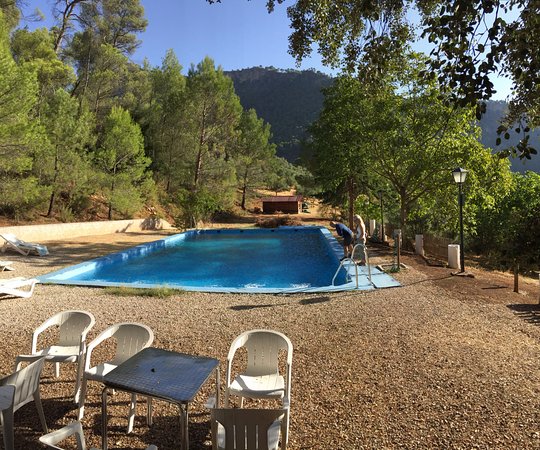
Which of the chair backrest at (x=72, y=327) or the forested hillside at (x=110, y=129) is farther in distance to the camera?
the forested hillside at (x=110, y=129)

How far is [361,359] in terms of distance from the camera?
13.2 ft

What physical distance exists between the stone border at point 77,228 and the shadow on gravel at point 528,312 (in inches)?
587

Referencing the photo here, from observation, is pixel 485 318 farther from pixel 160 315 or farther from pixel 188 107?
pixel 188 107

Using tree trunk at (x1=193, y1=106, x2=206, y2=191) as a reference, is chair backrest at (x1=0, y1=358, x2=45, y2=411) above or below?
below

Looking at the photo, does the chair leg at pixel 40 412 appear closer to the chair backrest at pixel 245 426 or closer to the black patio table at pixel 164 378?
the black patio table at pixel 164 378

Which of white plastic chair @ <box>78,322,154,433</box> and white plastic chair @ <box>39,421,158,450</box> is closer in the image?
white plastic chair @ <box>39,421,158,450</box>

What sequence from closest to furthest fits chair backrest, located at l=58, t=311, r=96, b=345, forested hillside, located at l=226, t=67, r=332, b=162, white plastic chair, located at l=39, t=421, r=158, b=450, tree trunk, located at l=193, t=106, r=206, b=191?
white plastic chair, located at l=39, t=421, r=158, b=450 → chair backrest, located at l=58, t=311, r=96, b=345 → tree trunk, located at l=193, t=106, r=206, b=191 → forested hillside, located at l=226, t=67, r=332, b=162

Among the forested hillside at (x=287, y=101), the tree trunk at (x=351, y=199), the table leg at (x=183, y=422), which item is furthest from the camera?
the forested hillside at (x=287, y=101)

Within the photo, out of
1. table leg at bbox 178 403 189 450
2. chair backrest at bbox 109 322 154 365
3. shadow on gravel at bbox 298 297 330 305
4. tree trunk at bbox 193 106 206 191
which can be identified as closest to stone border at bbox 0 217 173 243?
tree trunk at bbox 193 106 206 191

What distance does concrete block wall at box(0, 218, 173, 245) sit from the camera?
561 inches

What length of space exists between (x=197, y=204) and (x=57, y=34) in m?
15.9

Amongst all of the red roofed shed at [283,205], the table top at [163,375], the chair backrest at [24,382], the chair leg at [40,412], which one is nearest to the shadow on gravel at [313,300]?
the table top at [163,375]

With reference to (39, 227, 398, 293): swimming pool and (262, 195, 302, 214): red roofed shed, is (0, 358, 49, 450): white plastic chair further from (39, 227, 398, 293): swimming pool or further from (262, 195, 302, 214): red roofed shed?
(262, 195, 302, 214): red roofed shed

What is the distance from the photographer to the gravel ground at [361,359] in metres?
2.75
